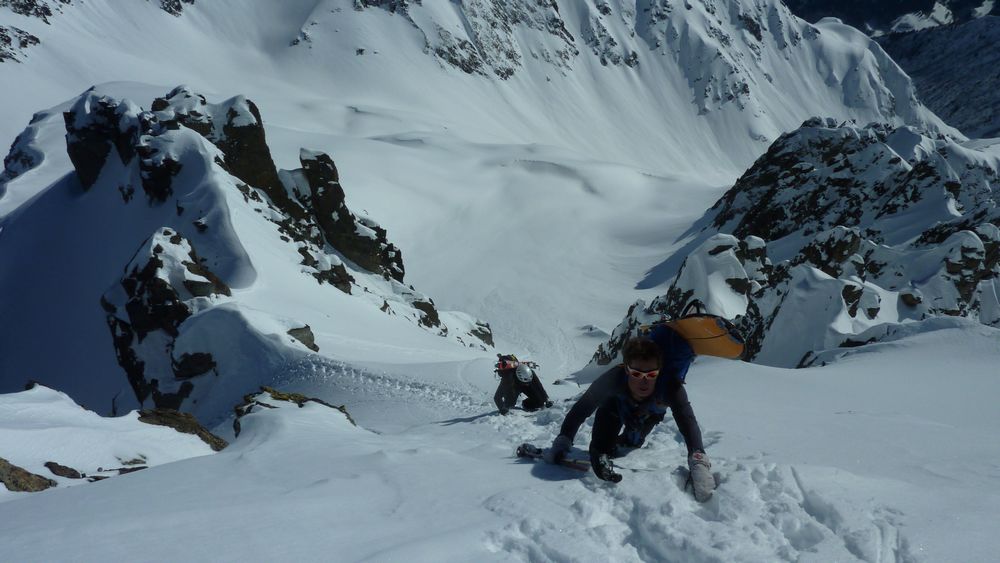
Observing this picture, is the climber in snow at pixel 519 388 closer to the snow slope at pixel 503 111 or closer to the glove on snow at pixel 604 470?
the glove on snow at pixel 604 470

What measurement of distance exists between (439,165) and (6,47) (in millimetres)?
49179

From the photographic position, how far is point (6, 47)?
193 ft

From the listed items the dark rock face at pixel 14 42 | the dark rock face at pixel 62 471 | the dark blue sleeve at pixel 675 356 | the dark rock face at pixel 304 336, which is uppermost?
the dark rock face at pixel 14 42

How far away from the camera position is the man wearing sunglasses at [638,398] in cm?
409

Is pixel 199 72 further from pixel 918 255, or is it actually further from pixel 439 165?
pixel 918 255

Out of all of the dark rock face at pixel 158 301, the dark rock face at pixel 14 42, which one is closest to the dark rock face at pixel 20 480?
the dark rock face at pixel 158 301

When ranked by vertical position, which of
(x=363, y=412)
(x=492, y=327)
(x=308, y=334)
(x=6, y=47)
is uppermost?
(x=6, y=47)

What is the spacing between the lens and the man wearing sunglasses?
13.4 feet

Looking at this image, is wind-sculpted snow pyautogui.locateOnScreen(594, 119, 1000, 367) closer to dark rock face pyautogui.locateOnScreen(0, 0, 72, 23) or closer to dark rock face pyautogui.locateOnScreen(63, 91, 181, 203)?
dark rock face pyautogui.locateOnScreen(63, 91, 181, 203)

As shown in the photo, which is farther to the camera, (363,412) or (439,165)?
(439,165)

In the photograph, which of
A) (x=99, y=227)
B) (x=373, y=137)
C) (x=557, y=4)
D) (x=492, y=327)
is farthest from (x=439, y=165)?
(x=557, y=4)

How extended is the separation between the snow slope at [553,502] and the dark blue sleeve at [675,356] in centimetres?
68

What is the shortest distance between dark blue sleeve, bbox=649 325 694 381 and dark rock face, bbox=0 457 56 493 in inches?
209

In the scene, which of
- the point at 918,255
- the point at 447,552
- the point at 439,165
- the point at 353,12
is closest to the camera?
the point at 447,552
